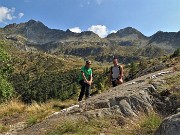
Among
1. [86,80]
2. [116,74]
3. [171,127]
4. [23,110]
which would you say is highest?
[116,74]

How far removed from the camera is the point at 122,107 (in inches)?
440

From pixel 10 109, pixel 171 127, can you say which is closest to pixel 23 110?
pixel 10 109

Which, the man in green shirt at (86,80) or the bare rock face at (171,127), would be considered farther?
the man in green shirt at (86,80)

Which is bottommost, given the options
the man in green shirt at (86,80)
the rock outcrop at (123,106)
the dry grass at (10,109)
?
the dry grass at (10,109)

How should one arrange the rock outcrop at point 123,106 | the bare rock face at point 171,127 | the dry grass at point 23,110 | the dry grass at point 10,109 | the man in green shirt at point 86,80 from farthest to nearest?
the man in green shirt at point 86,80 < the dry grass at point 10,109 < the dry grass at point 23,110 < the rock outcrop at point 123,106 < the bare rock face at point 171,127

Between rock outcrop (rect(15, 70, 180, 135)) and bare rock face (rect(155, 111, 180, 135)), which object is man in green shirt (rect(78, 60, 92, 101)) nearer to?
rock outcrop (rect(15, 70, 180, 135))

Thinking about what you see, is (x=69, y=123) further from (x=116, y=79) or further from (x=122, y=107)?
(x=116, y=79)

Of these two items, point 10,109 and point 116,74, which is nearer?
point 10,109

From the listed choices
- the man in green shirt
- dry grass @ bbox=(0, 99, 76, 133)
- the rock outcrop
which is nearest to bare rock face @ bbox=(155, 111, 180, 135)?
the rock outcrop

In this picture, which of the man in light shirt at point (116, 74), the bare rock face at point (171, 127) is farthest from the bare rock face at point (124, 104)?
the man in light shirt at point (116, 74)

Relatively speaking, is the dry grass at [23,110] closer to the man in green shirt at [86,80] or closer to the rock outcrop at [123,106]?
the man in green shirt at [86,80]

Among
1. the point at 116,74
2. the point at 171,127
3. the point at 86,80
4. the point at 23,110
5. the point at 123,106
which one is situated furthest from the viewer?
the point at 116,74

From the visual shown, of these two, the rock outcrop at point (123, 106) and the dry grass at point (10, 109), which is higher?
the rock outcrop at point (123, 106)

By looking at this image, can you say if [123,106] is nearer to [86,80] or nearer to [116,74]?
[86,80]
